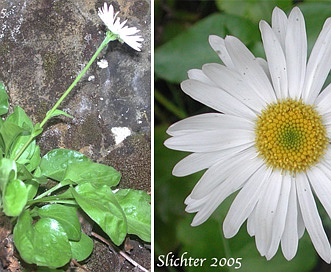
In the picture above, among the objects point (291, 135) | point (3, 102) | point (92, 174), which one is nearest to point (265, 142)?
point (291, 135)

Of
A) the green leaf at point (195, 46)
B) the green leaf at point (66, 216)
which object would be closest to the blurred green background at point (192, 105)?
the green leaf at point (195, 46)

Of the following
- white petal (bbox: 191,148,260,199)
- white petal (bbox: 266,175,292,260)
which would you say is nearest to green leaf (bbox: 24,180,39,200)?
white petal (bbox: 191,148,260,199)

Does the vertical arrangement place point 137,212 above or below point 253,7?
below

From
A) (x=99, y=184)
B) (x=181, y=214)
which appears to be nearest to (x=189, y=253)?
(x=181, y=214)

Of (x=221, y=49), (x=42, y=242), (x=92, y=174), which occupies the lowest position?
(x=42, y=242)

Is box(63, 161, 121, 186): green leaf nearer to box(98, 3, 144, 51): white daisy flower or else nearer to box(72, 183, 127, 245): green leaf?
box(72, 183, 127, 245): green leaf

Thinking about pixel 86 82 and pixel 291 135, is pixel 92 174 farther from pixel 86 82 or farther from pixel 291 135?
pixel 291 135

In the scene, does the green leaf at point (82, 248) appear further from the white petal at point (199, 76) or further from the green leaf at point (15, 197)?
the white petal at point (199, 76)
